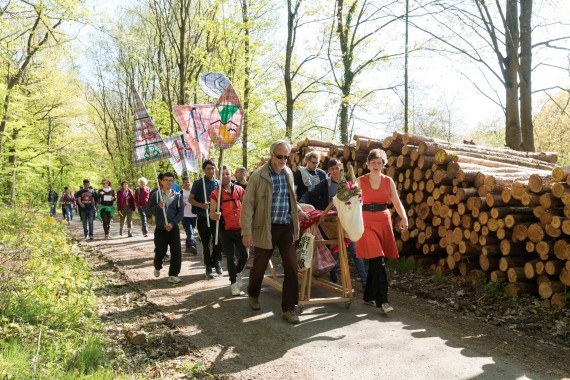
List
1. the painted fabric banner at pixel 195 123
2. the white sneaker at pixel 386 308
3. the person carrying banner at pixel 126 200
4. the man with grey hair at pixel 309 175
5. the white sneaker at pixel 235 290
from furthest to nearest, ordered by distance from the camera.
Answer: the person carrying banner at pixel 126 200 → the painted fabric banner at pixel 195 123 → the man with grey hair at pixel 309 175 → the white sneaker at pixel 235 290 → the white sneaker at pixel 386 308

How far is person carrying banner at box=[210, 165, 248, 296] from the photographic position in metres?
6.80

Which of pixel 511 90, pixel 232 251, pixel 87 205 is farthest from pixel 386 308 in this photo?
pixel 87 205

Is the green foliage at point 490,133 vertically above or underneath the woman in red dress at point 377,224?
above

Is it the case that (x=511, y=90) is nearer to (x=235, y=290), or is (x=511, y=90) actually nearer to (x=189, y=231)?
(x=189, y=231)

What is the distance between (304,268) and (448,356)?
209 centimetres

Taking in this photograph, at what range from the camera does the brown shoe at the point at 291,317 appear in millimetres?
5316

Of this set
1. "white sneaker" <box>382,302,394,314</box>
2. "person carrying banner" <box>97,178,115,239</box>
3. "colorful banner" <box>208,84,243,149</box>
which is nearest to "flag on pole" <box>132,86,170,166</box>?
"colorful banner" <box>208,84,243,149</box>

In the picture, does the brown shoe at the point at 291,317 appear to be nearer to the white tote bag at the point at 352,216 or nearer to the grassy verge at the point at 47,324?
the white tote bag at the point at 352,216

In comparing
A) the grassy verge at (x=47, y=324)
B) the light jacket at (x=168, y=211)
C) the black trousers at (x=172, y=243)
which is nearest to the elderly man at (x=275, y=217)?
the grassy verge at (x=47, y=324)

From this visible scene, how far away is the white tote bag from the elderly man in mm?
572

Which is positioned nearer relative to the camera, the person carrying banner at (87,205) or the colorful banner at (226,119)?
the colorful banner at (226,119)

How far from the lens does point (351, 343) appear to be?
15.1 feet

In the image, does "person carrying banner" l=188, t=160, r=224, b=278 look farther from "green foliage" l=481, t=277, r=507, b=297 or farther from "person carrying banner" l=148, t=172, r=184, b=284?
"green foliage" l=481, t=277, r=507, b=297

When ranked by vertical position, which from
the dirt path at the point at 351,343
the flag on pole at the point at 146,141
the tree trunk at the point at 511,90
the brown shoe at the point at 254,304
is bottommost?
the dirt path at the point at 351,343
